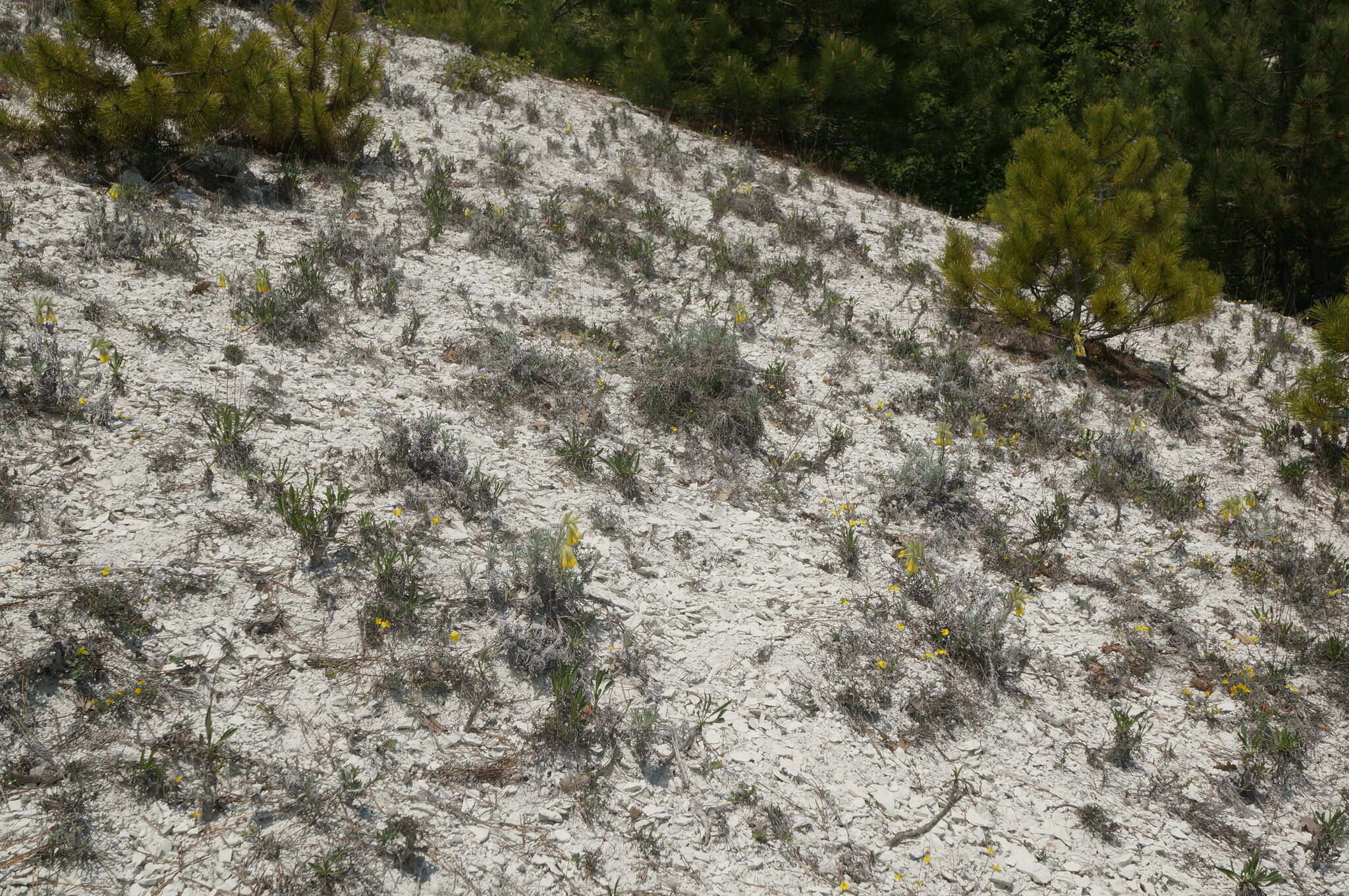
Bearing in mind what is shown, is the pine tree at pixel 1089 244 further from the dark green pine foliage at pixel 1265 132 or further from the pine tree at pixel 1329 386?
the dark green pine foliage at pixel 1265 132

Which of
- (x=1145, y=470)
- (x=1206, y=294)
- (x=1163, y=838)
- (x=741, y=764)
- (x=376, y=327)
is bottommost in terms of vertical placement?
(x=741, y=764)

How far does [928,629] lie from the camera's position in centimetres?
454

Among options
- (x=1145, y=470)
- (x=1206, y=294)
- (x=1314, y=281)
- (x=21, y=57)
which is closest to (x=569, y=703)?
(x=1145, y=470)

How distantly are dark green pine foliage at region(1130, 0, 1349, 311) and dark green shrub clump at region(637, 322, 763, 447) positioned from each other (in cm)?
702

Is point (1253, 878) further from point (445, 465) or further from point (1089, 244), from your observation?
point (1089, 244)

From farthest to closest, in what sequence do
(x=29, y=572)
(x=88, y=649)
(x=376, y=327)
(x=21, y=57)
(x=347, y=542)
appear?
(x=21, y=57), (x=376, y=327), (x=347, y=542), (x=29, y=572), (x=88, y=649)

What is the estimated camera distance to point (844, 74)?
11398mm

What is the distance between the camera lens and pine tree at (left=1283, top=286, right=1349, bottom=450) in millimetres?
6195

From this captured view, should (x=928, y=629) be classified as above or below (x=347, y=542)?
above

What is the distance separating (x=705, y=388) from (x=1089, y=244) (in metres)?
3.34

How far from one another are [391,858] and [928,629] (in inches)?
108

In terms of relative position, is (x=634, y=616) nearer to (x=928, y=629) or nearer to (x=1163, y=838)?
(x=928, y=629)

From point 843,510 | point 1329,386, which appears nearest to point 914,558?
point 843,510

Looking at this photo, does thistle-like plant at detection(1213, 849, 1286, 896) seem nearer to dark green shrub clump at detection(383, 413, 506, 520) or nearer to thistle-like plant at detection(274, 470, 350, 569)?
dark green shrub clump at detection(383, 413, 506, 520)
